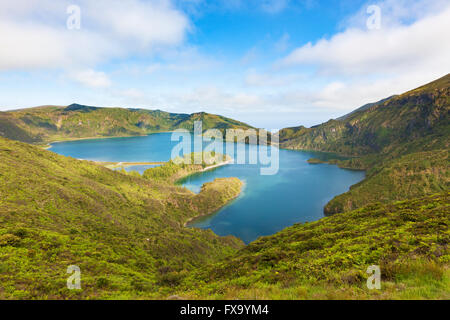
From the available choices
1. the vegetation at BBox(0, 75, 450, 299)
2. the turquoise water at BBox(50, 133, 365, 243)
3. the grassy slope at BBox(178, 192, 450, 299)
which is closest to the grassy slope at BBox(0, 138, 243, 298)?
the vegetation at BBox(0, 75, 450, 299)

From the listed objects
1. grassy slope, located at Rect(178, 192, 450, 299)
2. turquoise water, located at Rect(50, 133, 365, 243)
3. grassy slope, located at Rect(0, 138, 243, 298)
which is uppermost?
grassy slope, located at Rect(178, 192, 450, 299)

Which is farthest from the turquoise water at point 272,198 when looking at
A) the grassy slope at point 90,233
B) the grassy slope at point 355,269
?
the grassy slope at point 355,269

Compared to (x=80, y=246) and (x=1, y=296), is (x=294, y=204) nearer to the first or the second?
(x=80, y=246)

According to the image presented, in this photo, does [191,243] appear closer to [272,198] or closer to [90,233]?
[90,233]

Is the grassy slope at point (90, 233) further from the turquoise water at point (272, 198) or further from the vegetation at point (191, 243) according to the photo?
the turquoise water at point (272, 198)

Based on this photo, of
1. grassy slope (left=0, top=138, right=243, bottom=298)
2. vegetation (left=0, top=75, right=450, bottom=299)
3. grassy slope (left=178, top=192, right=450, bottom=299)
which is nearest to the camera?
grassy slope (left=178, top=192, right=450, bottom=299)

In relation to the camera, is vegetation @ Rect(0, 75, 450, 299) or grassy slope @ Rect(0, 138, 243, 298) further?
grassy slope @ Rect(0, 138, 243, 298)

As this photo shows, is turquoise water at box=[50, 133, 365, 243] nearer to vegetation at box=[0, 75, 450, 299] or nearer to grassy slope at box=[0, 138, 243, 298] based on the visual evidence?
vegetation at box=[0, 75, 450, 299]
